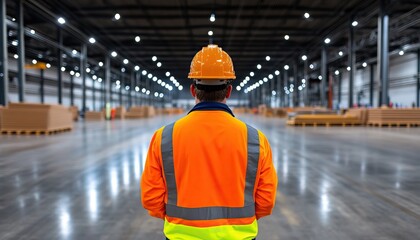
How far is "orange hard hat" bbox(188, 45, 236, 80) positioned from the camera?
1375 millimetres

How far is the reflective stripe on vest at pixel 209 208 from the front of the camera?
1268mm

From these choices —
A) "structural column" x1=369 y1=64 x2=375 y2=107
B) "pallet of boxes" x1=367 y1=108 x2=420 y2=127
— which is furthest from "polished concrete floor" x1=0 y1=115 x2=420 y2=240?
"structural column" x1=369 y1=64 x2=375 y2=107

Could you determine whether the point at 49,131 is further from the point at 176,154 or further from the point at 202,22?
the point at 176,154

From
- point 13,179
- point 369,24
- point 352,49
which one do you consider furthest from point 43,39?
point 369,24

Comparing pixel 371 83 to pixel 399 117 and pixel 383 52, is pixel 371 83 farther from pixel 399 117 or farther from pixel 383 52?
pixel 399 117

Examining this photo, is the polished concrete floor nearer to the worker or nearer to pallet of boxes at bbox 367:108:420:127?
the worker

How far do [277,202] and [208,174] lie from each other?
2.97 meters

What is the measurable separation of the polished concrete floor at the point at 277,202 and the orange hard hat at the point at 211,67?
6.61 feet

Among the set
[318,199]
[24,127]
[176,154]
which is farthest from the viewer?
[24,127]

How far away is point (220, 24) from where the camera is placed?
2281cm

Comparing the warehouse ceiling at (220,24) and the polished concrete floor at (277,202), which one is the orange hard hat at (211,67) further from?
the warehouse ceiling at (220,24)

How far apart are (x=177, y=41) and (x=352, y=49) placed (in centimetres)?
1320

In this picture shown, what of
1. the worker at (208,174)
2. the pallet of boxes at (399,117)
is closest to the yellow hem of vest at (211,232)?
A: the worker at (208,174)

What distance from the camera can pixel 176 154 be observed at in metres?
1.28
